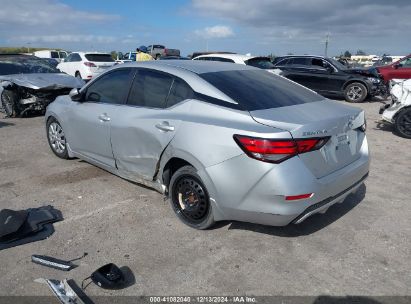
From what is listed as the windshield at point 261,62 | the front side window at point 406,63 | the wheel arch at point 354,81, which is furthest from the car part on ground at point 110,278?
the front side window at point 406,63

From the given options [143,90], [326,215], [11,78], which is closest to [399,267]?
[326,215]

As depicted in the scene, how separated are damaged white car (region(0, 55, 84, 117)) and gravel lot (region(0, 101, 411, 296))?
196 inches

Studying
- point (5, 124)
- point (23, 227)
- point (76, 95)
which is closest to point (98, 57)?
point (5, 124)

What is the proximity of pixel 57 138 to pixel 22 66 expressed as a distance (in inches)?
227

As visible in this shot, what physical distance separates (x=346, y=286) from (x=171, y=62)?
293 centimetres

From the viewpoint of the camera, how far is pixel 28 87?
926 cm

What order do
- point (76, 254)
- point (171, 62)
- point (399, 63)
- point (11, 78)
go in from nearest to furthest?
point (76, 254), point (171, 62), point (11, 78), point (399, 63)

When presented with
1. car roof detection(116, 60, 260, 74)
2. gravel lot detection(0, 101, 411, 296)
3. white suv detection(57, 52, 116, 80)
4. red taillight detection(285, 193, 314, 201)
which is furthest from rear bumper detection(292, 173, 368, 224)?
A: white suv detection(57, 52, 116, 80)

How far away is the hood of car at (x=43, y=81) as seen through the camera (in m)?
9.26

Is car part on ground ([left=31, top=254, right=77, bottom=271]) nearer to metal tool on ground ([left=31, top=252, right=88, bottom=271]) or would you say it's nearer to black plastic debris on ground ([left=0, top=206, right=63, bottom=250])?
metal tool on ground ([left=31, top=252, right=88, bottom=271])

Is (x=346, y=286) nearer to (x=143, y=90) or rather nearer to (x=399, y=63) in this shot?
(x=143, y=90)

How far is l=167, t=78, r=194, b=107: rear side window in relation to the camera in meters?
3.70

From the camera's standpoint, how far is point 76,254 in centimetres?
332

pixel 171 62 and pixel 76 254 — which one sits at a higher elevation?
pixel 171 62
